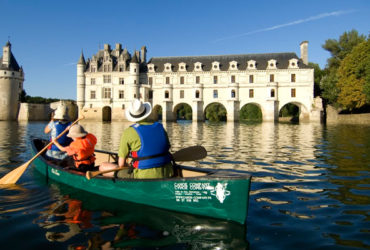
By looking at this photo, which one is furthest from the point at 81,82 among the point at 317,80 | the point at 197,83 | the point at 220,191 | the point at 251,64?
the point at 220,191

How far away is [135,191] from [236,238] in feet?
6.48

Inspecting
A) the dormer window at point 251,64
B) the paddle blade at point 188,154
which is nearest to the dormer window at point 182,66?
the dormer window at point 251,64

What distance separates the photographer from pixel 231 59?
48.1 m

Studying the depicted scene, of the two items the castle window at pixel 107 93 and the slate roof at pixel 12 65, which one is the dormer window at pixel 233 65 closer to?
the castle window at pixel 107 93

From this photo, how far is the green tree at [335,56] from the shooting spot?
41875 mm

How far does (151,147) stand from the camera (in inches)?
181

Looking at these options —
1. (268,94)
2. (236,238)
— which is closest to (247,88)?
(268,94)

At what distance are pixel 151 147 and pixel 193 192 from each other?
3.43 ft

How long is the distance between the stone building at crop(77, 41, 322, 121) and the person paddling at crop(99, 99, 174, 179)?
40.8m

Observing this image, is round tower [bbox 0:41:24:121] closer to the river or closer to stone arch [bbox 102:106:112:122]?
stone arch [bbox 102:106:112:122]

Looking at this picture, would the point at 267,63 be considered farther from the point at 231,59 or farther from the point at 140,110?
the point at 140,110

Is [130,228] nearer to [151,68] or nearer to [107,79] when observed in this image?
[151,68]

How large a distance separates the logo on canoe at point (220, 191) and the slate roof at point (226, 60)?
145ft

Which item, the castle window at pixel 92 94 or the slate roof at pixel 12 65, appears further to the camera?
the slate roof at pixel 12 65
